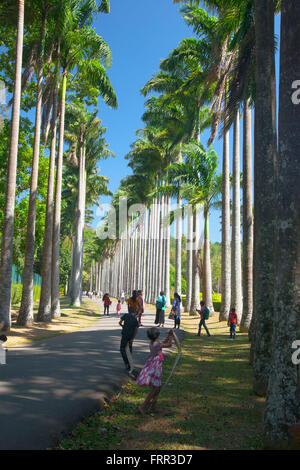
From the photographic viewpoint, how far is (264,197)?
7969mm

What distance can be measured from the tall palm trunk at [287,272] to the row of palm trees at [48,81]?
40.3 feet

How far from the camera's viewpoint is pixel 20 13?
16250 millimetres

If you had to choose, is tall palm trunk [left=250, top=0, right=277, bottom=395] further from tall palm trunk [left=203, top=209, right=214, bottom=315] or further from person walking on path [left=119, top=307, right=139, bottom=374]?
tall palm trunk [left=203, top=209, right=214, bottom=315]

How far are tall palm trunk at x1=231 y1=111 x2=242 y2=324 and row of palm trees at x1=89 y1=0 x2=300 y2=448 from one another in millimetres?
58

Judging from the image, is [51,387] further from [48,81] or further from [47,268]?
[48,81]

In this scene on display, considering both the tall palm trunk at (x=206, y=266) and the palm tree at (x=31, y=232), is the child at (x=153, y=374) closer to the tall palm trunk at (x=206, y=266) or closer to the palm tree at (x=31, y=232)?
the palm tree at (x=31, y=232)

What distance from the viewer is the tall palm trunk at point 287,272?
4730 mm

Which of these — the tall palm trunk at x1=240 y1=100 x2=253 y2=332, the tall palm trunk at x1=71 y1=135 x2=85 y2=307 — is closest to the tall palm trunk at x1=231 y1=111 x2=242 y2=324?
the tall palm trunk at x1=240 y1=100 x2=253 y2=332

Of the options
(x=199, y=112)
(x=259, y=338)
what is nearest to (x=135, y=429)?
(x=259, y=338)

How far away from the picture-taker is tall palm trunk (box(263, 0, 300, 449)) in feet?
15.5


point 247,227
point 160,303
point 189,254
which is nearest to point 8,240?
point 160,303

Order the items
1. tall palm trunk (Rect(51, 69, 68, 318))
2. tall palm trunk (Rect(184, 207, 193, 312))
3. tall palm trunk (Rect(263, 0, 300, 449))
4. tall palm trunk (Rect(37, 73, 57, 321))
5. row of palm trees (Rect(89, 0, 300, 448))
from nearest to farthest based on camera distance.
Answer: tall palm trunk (Rect(263, 0, 300, 449))
row of palm trees (Rect(89, 0, 300, 448))
tall palm trunk (Rect(37, 73, 57, 321))
tall palm trunk (Rect(51, 69, 68, 318))
tall palm trunk (Rect(184, 207, 193, 312))

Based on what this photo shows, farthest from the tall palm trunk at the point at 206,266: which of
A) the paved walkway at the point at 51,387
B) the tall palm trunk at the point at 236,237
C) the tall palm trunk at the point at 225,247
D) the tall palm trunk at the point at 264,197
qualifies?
the tall palm trunk at the point at 264,197

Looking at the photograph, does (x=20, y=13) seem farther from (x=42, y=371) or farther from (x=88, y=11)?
(x=42, y=371)
